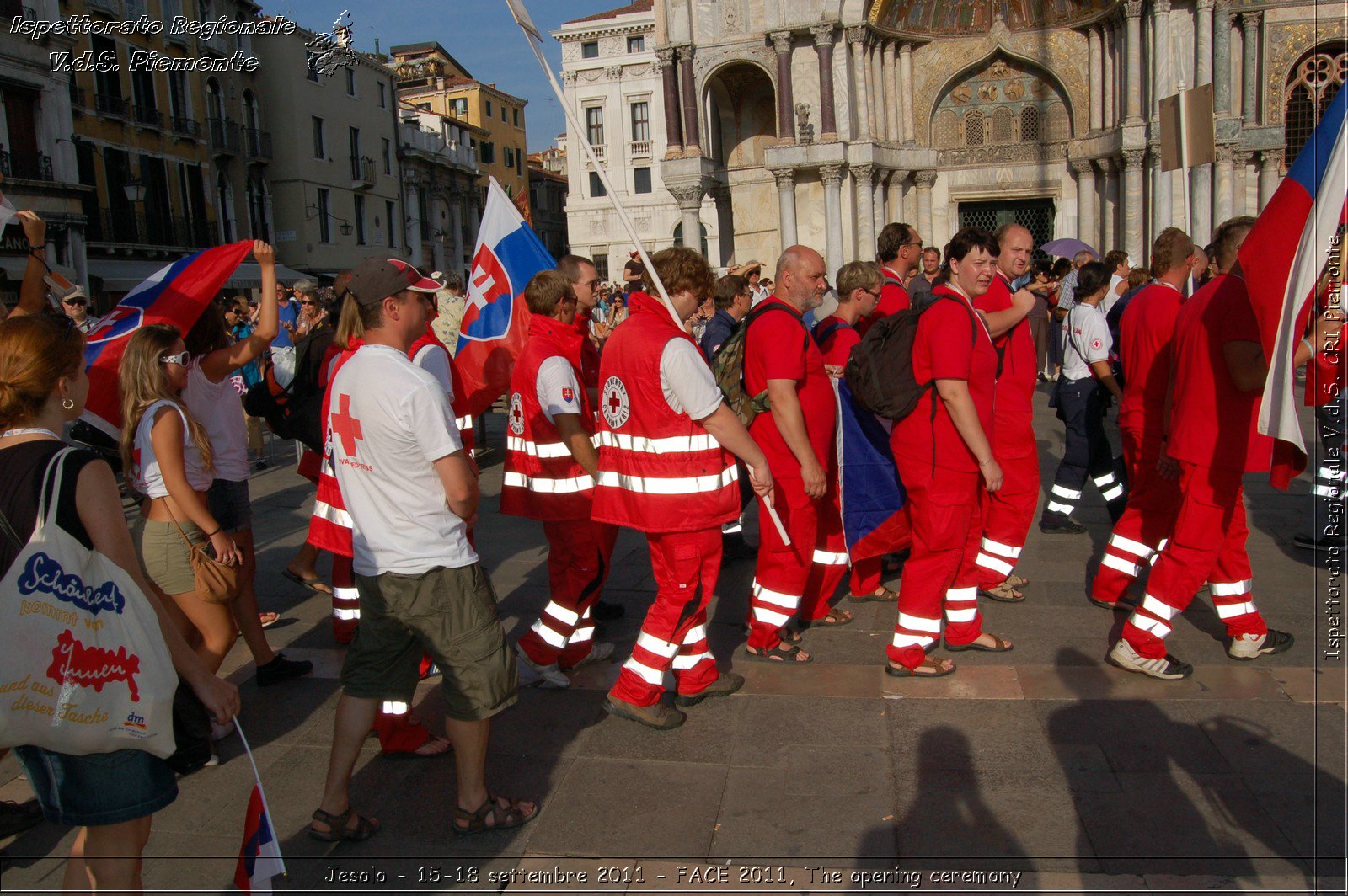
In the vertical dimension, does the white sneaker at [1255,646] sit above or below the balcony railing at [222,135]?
below

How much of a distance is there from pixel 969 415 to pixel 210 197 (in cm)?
3729

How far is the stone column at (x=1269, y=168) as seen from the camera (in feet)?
72.7

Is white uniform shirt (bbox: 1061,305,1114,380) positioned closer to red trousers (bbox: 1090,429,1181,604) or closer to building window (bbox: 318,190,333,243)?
red trousers (bbox: 1090,429,1181,604)

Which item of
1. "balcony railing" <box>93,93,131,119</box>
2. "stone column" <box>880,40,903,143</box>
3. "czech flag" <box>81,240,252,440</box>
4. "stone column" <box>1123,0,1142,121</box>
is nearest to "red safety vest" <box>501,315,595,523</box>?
"czech flag" <box>81,240,252,440</box>

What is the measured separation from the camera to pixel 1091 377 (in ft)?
23.1

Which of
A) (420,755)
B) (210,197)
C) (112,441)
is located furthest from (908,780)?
(210,197)

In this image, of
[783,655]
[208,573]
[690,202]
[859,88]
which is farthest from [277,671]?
[690,202]

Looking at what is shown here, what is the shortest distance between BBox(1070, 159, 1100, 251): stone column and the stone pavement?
68.8 ft

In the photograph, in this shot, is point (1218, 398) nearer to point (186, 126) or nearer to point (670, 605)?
point (670, 605)

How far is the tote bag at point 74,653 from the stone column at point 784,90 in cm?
2398

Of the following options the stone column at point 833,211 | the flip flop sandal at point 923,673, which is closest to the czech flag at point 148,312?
the flip flop sandal at point 923,673

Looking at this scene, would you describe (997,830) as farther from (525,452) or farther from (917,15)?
(917,15)

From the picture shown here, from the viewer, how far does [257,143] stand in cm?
3888

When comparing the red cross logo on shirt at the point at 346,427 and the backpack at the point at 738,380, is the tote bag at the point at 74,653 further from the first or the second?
the backpack at the point at 738,380
